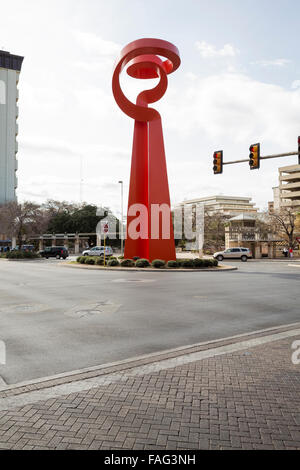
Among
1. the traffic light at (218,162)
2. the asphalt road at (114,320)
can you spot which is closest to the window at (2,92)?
the traffic light at (218,162)

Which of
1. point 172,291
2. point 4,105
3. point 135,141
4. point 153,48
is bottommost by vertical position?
point 172,291

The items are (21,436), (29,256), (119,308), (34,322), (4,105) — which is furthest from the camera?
(4,105)

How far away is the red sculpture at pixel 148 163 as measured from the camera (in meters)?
26.2

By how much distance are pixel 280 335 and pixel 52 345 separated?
4.62 meters

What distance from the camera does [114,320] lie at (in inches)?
351

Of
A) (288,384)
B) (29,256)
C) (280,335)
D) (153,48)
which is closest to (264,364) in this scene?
(288,384)

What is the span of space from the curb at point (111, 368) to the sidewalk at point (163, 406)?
0.05ft

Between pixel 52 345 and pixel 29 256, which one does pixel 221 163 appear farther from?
pixel 29 256

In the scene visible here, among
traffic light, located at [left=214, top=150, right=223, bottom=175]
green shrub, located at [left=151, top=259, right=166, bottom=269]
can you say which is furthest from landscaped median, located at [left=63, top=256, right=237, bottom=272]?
traffic light, located at [left=214, top=150, right=223, bottom=175]

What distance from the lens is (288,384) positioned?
488 cm

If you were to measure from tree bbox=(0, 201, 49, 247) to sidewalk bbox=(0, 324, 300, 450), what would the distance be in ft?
155

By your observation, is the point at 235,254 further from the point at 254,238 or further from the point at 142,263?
the point at 142,263

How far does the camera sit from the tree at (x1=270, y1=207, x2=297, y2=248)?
50469 mm

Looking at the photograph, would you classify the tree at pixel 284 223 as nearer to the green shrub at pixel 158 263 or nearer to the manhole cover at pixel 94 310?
the green shrub at pixel 158 263
